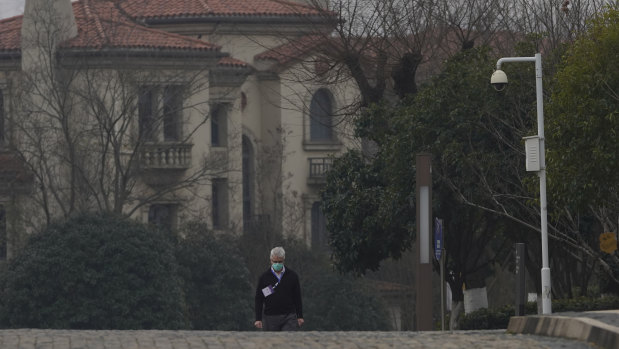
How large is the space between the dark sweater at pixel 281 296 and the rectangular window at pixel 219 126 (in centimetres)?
4260

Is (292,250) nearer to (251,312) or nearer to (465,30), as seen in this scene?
(251,312)

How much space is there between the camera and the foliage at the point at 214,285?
44.9 m

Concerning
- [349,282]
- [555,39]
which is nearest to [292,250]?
[349,282]

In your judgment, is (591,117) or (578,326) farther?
(591,117)

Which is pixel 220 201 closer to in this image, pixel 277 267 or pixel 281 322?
pixel 281 322

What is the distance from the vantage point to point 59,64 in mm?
52500

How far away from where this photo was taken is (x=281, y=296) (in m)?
18.1

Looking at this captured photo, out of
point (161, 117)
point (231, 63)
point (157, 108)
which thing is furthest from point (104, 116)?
point (231, 63)

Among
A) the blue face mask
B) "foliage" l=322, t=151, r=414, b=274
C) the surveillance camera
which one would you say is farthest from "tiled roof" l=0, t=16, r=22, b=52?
the blue face mask

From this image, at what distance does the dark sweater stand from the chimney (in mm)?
35226

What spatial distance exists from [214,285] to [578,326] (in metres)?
30.0

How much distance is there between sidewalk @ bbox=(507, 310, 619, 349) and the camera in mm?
14961

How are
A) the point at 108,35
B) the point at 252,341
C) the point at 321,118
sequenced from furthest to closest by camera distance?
1. the point at 321,118
2. the point at 108,35
3. the point at 252,341

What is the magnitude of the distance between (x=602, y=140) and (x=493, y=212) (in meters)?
5.20
